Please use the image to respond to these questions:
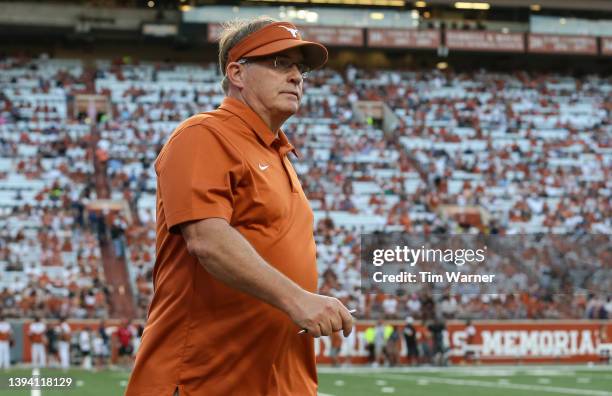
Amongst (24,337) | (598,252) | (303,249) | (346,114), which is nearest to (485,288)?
(303,249)

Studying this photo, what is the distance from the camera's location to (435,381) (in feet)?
69.8

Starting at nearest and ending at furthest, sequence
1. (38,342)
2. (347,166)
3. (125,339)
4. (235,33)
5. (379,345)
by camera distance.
A: (235,33) < (125,339) < (38,342) < (379,345) < (347,166)

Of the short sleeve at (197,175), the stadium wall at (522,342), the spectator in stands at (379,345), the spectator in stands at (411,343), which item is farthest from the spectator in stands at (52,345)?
the short sleeve at (197,175)

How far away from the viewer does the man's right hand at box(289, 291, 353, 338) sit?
296cm

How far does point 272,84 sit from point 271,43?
127 millimetres

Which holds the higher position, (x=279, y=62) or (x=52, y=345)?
(x=279, y=62)

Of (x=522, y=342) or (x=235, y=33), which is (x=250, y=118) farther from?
(x=522, y=342)

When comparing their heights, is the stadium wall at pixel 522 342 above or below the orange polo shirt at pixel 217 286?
below

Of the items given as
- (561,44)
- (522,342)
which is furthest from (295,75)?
(561,44)

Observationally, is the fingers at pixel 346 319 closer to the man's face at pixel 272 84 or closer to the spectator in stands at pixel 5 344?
the man's face at pixel 272 84

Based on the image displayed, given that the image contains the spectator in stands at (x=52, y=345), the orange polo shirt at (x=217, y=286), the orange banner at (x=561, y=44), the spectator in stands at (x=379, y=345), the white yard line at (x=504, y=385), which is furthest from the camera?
the orange banner at (x=561, y=44)

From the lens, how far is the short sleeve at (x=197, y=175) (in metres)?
3.01

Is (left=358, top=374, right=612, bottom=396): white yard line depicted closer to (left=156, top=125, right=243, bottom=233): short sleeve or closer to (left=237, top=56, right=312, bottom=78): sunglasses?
(left=237, top=56, right=312, bottom=78): sunglasses

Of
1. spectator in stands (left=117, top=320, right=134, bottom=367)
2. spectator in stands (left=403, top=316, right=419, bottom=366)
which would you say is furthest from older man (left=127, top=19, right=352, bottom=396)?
spectator in stands (left=403, top=316, right=419, bottom=366)
